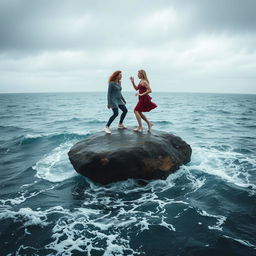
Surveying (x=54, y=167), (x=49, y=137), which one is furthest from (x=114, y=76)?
(x=49, y=137)

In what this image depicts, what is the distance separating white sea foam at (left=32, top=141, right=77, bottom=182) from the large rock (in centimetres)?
163

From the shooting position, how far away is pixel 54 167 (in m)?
9.33

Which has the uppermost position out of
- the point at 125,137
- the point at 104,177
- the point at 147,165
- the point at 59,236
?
the point at 125,137

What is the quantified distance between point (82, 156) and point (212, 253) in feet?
14.4

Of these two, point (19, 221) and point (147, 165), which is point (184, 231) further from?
point (19, 221)

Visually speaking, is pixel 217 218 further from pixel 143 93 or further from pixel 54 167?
pixel 54 167

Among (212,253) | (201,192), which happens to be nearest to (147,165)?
(201,192)

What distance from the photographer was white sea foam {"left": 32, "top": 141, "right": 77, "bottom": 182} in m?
8.32

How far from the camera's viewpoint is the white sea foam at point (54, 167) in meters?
8.32

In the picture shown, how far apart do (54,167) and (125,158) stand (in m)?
4.39

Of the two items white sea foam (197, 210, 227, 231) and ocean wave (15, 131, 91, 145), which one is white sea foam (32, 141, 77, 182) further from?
white sea foam (197, 210, 227, 231)

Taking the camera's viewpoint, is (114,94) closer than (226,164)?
Yes

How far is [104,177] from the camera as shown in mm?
6742

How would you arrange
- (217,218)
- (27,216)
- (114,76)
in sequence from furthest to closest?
1. (114,76)
2. (27,216)
3. (217,218)
